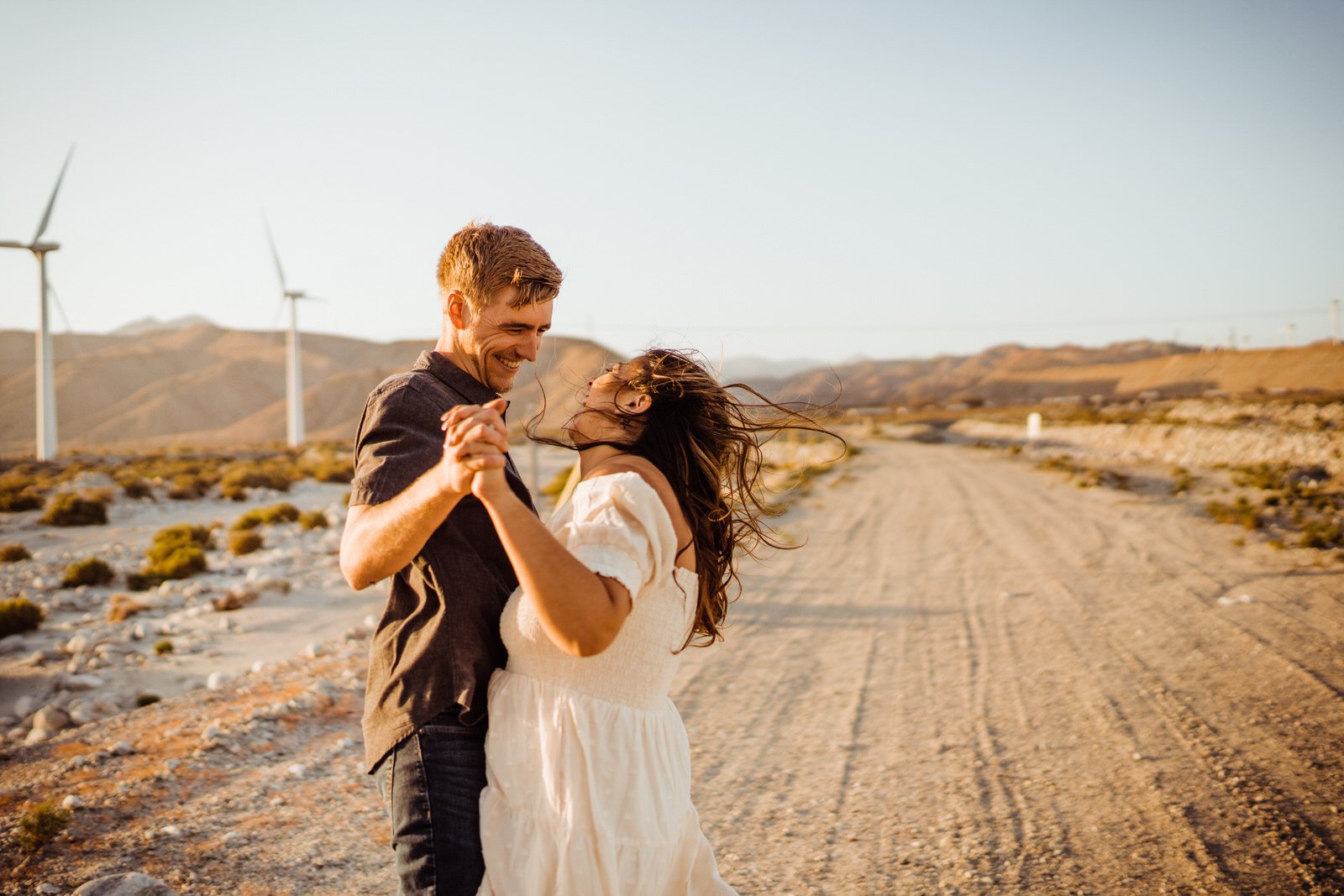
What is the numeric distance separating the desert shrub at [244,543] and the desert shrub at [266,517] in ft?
7.66

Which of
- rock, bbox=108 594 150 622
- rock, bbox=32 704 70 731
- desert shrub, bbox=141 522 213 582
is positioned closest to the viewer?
rock, bbox=32 704 70 731

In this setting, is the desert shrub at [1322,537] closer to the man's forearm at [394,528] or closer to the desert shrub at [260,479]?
the man's forearm at [394,528]

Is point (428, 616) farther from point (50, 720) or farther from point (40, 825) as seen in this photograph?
point (50, 720)

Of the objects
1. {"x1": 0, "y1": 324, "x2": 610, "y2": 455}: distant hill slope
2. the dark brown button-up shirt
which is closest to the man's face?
the dark brown button-up shirt

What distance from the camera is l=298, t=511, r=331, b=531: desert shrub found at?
18906 mm

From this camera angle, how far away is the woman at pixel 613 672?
1.75m

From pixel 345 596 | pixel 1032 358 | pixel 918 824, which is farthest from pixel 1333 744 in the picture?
pixel 1032 358

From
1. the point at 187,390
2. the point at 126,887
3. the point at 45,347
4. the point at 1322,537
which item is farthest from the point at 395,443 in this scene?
the point at 187,390

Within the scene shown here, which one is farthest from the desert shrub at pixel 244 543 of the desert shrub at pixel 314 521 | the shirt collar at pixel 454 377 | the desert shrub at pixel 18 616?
the shirt collar at pixel 454 377

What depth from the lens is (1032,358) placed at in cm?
15975

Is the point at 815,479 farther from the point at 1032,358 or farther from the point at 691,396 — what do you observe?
the point at 1032,358

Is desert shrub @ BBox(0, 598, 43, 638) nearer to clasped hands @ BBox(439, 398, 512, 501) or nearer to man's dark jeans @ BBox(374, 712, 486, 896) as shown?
man's dark jeans @ BBox(374, 712, 486, 896)

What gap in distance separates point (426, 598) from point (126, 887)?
9.86 feet

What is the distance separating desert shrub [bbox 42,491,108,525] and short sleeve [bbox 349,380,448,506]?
22709 millimetres
